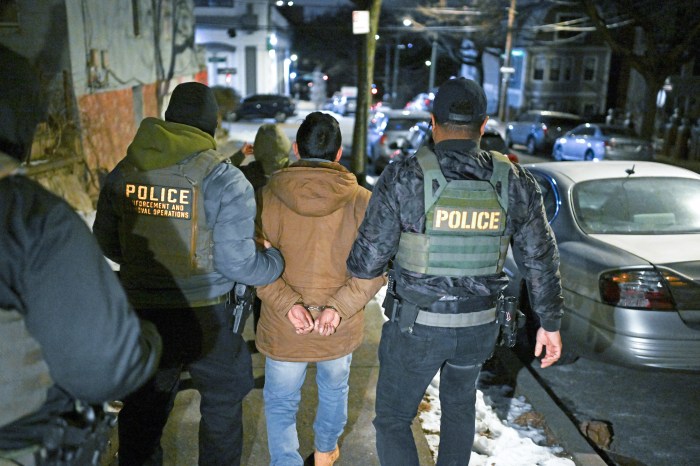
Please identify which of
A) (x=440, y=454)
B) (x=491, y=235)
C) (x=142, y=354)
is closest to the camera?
(x=142, y=354)

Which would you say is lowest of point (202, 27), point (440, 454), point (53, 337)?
point (440, 454)

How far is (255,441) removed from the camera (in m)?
3.51

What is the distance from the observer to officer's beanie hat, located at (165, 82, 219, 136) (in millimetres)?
2670

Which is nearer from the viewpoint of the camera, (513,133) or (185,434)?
(185,434)

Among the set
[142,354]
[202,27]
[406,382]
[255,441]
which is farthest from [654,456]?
[202,27]

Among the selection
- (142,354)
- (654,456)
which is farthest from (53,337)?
(654,456)

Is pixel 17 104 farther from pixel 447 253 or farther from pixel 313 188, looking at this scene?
pixel 447 253

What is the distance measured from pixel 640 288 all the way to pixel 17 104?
359 cm

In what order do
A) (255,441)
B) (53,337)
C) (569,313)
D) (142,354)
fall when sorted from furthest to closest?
(569,313)
(255,441)
(142,354)
(53,337)

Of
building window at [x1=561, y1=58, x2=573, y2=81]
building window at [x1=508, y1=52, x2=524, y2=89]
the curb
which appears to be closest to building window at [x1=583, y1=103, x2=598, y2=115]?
building window at [x1=561, y1=58, x2=573, y2=81]

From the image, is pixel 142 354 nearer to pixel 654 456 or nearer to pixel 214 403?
pixel 214 403

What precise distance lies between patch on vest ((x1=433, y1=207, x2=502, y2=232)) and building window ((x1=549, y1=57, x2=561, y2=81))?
4458cm

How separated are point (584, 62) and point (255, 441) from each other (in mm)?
44120

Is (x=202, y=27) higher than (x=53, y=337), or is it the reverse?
(x=202, y=27)
